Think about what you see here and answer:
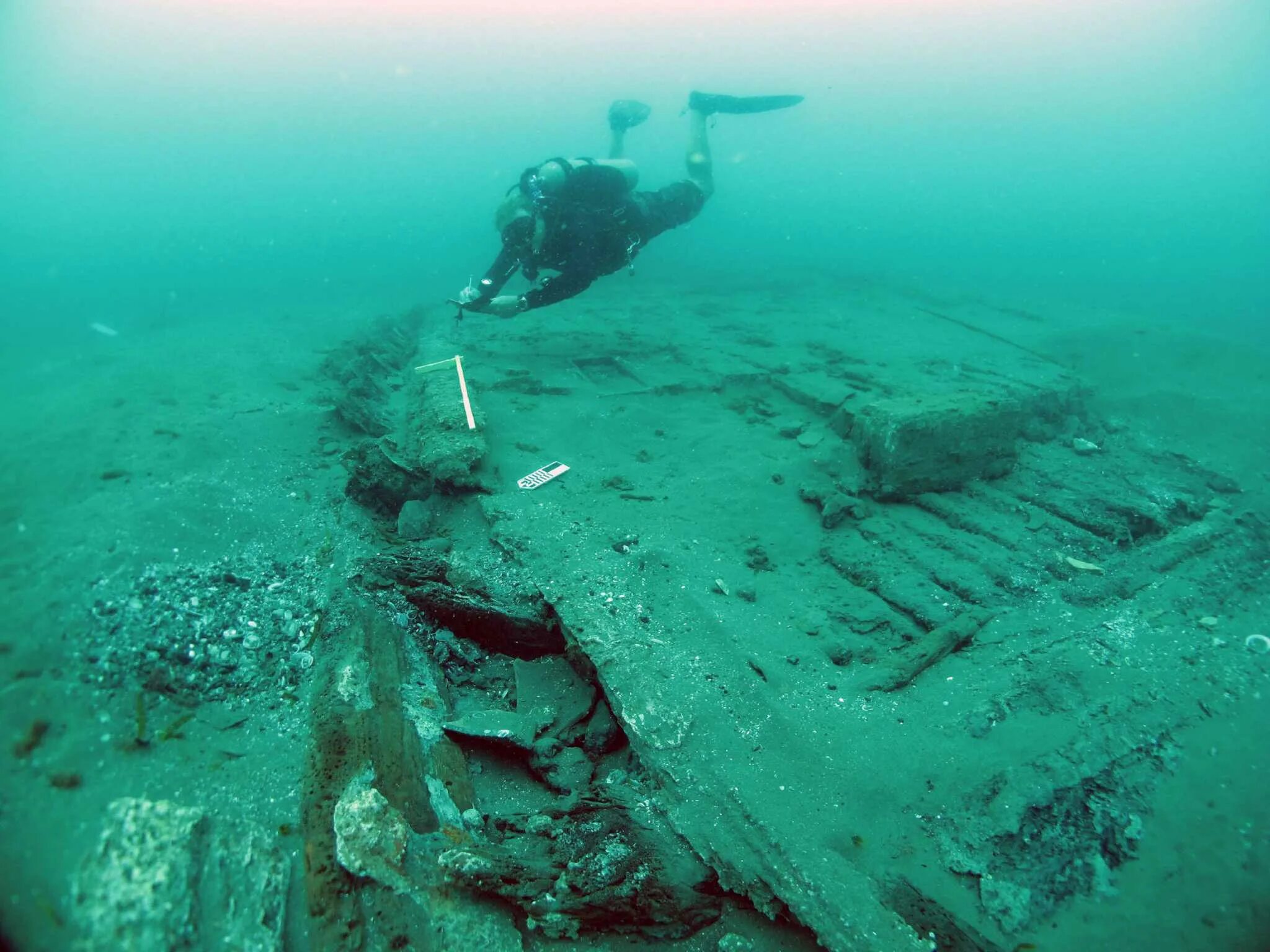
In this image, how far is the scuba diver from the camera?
668 centimetres

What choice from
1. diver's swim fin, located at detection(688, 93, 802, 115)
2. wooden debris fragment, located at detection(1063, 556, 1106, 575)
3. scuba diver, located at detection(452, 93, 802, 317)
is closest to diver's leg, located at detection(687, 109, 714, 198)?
diver's swim fin, located at detection(688, 93, 802, 115)

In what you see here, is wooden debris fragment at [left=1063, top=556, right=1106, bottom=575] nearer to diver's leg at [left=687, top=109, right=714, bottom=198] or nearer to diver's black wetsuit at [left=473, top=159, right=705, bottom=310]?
diver's black wetsuit at [left=473, top=159, right=705, bottom=310]

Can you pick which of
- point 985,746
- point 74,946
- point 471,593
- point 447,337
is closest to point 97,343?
point 447,337

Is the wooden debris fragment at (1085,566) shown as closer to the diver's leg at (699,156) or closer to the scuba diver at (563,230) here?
the scuba diver at (563,230)

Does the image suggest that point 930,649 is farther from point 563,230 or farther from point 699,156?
point 699,156

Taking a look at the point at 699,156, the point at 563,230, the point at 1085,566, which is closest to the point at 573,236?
the point at 563,230

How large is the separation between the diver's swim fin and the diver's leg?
153 mm

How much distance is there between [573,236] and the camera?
7.03m

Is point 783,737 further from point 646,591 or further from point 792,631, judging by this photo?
point 646,591

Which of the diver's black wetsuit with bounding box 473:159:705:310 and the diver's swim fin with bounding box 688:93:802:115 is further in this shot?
the diver's swim fin with bounding box 688:93:802:115

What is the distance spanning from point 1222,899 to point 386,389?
29.0ft

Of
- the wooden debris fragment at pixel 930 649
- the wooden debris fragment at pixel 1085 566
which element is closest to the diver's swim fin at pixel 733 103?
the wooden debris fragment at pixel 1085 566

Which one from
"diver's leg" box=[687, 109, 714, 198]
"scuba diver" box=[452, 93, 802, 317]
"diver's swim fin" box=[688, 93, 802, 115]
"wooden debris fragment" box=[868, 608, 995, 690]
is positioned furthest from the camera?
"diver's swim fin" box=[688, 93, 802, 115]

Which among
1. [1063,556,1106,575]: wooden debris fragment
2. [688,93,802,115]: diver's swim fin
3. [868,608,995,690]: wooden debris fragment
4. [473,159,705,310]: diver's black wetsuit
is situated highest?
[688,93,802,115]: diver's swim fin
